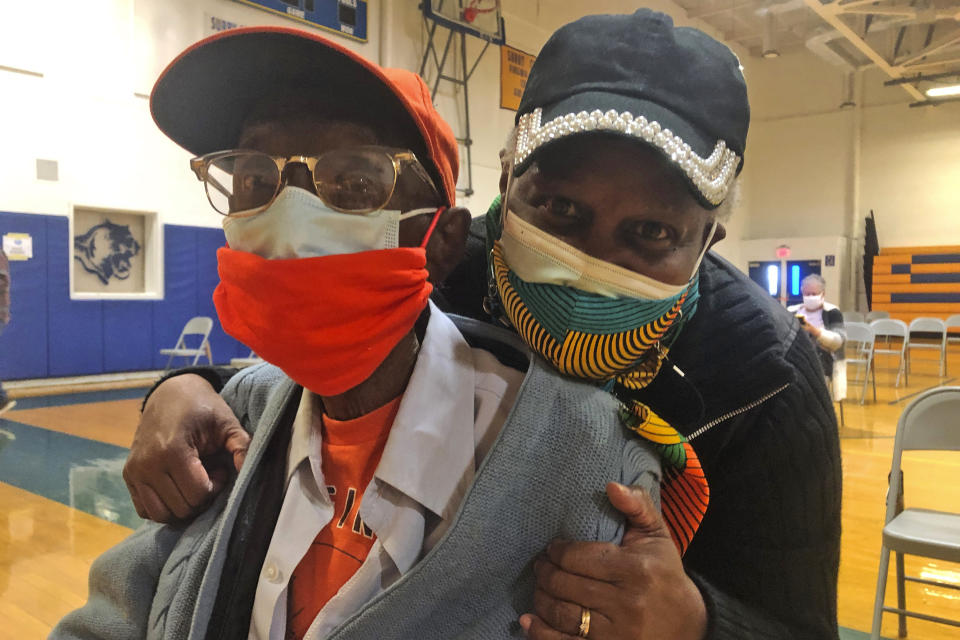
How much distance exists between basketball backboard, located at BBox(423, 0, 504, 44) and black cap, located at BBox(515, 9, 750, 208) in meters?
9.00

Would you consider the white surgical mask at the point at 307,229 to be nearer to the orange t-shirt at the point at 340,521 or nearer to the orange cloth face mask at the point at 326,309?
the orange cloth face mask at the point at 326,309

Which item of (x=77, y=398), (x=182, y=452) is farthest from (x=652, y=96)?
(x=77, y=398)

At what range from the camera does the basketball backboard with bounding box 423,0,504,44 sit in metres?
9.30

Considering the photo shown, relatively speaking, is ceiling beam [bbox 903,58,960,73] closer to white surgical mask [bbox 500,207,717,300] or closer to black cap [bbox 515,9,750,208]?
black cap [bbox 515,9,750,208]

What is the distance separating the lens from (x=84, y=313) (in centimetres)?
744

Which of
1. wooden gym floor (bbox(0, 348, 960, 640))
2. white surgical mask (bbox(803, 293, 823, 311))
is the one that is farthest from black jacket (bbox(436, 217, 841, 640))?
white surgical mask (bbox(803, 293, 823, 311))

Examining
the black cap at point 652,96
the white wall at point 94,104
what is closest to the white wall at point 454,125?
the white wall at point 94,104

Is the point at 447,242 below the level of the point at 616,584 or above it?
above

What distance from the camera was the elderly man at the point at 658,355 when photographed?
835mm

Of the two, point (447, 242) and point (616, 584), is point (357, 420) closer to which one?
point (447, 242)

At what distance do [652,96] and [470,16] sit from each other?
9634 millimetres

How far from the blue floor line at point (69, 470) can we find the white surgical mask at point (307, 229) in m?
3.08

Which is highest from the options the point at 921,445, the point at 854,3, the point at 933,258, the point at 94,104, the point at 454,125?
the point at 854,3

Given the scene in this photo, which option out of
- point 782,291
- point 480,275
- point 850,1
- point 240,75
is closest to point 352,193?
point 240,75
